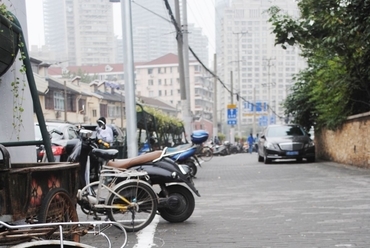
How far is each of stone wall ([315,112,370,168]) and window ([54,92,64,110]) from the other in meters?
20.7

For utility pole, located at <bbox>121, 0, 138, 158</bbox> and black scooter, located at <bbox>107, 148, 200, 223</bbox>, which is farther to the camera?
utility pole, located at <bbox>121, 0, 138, 158</bbox>

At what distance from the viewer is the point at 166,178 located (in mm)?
6398

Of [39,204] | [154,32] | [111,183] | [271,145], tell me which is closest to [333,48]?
[271,145]

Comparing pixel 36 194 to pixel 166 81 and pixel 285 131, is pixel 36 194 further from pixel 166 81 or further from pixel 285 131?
pixel 166 81

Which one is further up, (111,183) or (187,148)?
(187,148)

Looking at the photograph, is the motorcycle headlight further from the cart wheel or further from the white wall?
the cart wheel

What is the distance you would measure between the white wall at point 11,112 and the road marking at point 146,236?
156cm

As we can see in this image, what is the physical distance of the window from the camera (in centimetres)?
3531

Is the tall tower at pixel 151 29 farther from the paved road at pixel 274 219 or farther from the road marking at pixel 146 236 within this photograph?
the road marking at pixel 146 236

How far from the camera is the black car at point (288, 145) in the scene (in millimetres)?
18719

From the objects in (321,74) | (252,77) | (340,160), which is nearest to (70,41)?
(321,74)

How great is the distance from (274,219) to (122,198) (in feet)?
6.95

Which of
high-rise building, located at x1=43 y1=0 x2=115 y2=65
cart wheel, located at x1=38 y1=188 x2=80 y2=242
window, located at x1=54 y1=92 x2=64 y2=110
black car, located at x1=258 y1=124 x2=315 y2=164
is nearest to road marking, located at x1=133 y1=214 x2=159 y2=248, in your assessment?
cart wheel, located at x1=38 y1=188 x2=80 y2=242

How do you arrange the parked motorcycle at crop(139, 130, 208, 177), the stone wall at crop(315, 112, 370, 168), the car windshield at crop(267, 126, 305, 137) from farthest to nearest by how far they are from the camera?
the car windshield at crop(267, 126, 305, 137), the stone wall at crop(315, 112, 370, 168), the parked motorcycle at crop(139, 130, 208, 177)
